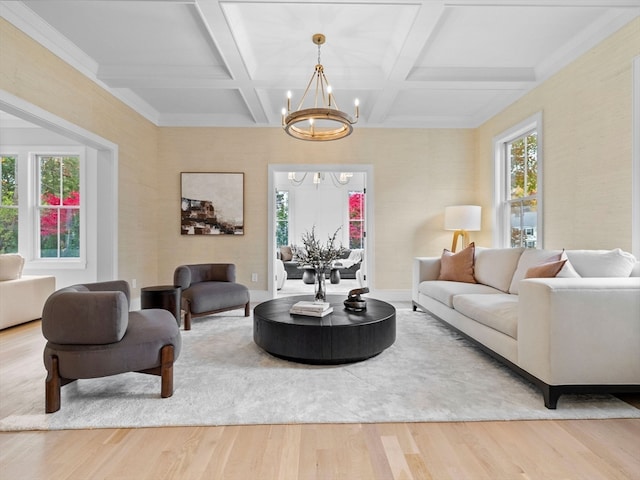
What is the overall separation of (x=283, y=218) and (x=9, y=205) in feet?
18.7

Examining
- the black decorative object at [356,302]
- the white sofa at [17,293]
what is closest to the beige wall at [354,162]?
the white sofa at [17,293]

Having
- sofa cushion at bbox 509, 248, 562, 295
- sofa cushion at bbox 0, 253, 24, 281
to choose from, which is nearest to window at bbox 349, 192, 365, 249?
sofa cushion at bbox 509, 248, 562, 295

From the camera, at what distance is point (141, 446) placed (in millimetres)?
1638

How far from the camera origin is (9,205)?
5.04 m

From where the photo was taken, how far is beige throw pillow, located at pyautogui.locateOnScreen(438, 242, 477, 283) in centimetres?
401

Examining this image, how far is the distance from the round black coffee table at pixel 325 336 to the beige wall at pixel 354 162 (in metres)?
2.68

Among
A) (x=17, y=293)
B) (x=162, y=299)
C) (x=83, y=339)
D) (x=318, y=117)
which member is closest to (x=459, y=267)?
(x=318, y=117)

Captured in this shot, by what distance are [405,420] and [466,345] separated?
154 centimetres

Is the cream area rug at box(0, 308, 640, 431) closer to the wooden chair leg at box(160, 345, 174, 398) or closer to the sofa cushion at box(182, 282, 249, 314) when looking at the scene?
the wooden chair leg at box(160, 345, 174, 398)

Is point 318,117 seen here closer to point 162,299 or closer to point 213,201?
point 162,299

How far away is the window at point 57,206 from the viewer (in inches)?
202

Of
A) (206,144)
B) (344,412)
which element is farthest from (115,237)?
(344,412)

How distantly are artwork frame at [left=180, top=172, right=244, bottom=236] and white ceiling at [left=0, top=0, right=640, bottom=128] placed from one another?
1125mm

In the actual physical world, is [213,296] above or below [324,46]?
below
